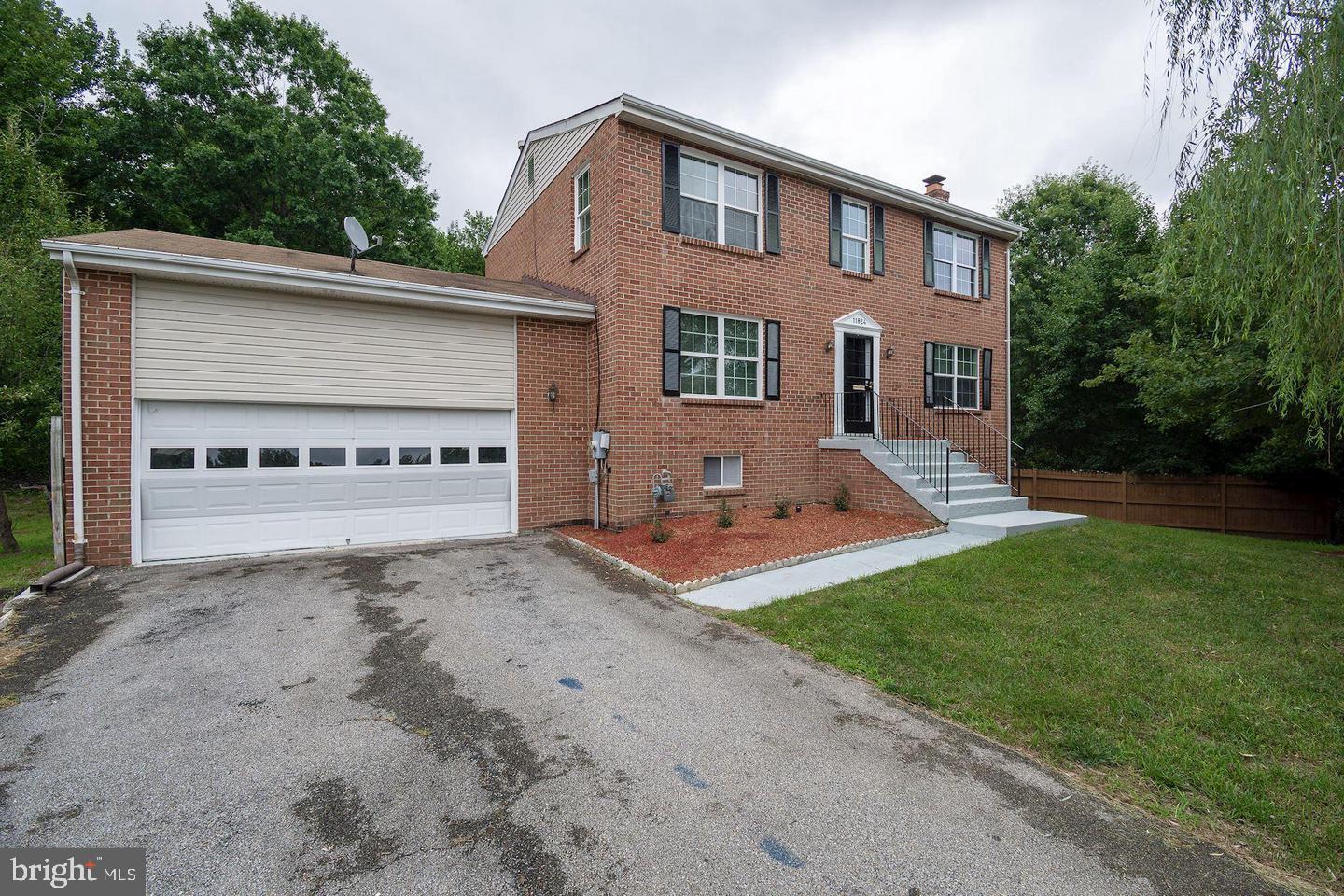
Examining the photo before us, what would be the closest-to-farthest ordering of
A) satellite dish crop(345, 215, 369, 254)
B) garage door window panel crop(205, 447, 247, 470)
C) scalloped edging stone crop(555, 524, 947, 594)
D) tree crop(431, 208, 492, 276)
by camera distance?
scalloped edging stone crop(555, 524, 947, 594)
garage door window panel crop(205, 447, 247, 470)
satellite dish crop(345, 215, 369, 254)
tree crop(431, 208, 492, 276)

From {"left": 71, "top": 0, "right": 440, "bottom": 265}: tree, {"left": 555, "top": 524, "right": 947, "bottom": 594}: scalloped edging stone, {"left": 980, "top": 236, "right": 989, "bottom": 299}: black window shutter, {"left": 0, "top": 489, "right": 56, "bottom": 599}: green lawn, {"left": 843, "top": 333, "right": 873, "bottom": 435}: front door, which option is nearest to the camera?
{"left": 555, "top": 524, "right": 947, "bottom": 594}: scalloped edging stone

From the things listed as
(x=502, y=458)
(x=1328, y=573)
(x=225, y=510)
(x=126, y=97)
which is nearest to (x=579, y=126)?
(x=502, y=458)

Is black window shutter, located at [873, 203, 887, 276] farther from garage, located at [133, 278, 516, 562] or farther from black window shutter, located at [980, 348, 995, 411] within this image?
garage, located at [133, 278, 516, 562]

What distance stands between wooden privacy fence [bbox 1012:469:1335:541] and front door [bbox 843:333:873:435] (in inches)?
276

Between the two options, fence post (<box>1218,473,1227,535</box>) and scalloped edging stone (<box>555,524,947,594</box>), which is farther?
fence post (<box>1218,473,1227,535</box>)

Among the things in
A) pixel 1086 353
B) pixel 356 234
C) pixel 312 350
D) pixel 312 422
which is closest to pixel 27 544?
→ pixel 312 422

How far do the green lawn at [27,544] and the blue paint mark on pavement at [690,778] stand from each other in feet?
25.0

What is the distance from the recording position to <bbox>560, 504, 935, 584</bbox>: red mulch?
6914 millimetres

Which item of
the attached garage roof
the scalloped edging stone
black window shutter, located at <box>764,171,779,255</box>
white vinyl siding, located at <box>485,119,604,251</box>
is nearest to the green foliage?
the attached garage roof

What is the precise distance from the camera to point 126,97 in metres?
16.7

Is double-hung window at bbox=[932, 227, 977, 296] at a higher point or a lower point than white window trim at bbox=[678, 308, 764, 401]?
higher

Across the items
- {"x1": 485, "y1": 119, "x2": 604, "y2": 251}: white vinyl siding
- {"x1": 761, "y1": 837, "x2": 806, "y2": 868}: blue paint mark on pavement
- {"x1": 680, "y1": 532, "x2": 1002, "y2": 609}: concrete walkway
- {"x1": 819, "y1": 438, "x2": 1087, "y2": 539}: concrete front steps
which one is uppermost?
{"x1": 485, "y1": 119, "x2": 604, "y2": 251}: white vinyl siding

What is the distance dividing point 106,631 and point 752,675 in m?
5.60

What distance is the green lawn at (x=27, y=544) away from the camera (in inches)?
252
